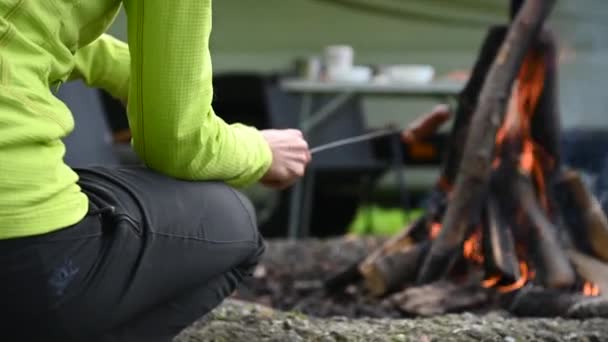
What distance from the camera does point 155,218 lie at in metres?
1.58

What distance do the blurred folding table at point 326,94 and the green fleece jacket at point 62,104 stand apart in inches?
151

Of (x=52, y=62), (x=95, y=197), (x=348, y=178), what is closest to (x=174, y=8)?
(x=52, y=62)

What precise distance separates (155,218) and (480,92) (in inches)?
74.9

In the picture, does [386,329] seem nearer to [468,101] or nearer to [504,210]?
[504,210]

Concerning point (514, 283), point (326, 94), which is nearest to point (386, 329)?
point (514, 283)

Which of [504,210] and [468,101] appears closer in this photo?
[504,210]

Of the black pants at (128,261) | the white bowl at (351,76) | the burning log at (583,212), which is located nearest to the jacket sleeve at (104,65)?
the black pants at (128,261)

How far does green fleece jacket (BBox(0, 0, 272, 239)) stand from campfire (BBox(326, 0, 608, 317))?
1.57 meters

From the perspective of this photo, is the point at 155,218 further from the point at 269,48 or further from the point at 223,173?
the point at 269,48

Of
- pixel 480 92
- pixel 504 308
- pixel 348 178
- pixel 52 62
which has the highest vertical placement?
pixel 52 62

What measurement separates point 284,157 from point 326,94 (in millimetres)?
4115

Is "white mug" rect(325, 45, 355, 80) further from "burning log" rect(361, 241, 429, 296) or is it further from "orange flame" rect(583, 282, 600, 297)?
"orange flame" rect(583, 282, 600, 297)

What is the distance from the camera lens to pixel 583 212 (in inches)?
130

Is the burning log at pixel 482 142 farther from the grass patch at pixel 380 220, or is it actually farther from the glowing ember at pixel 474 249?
the grass patch at pixel 380 220
